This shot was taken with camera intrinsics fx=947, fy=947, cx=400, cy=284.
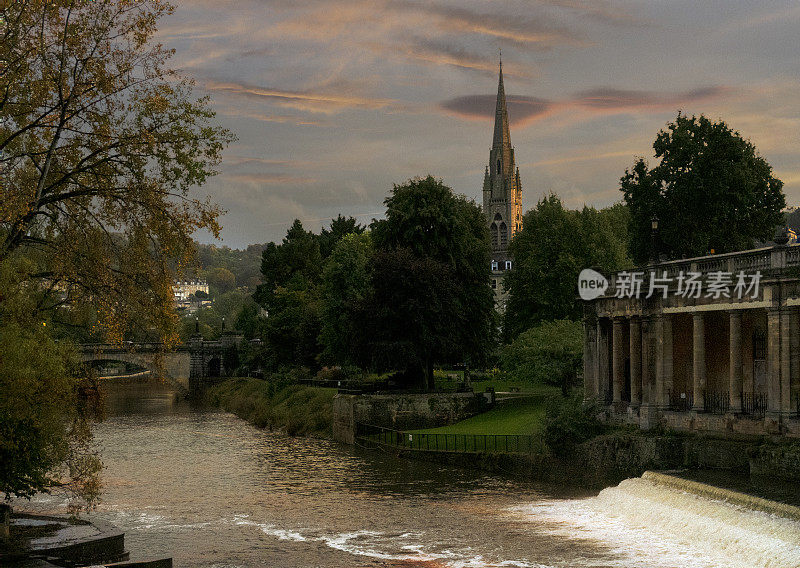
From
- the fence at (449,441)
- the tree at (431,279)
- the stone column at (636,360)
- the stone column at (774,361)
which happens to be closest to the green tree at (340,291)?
the tree at (431,279)

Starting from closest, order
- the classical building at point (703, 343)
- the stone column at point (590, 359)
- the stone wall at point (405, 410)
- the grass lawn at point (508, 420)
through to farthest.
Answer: the classical building at point (703, 343)
the stone column at point (590, 359)
the grass lawn at point (508, 420)
the stone wall at point (405, 410)

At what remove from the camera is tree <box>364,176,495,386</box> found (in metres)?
65.8

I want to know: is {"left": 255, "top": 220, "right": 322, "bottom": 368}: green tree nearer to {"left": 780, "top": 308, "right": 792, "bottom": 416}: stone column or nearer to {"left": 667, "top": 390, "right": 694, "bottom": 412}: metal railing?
{"left": 667, "top": 390, "right": 694, "bottom": 412}: metal railing

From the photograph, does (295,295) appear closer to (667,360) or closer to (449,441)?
(449,441)

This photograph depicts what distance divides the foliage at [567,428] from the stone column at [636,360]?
85.3 inches

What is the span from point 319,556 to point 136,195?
14.2m

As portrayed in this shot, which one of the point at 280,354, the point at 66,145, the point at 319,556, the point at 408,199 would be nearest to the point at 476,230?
the point at 408,199

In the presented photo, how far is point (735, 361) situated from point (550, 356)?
83.9 ft

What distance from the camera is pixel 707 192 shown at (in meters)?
70.1

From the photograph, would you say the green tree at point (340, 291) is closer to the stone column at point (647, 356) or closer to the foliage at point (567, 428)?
the foliage at point (567, 428)

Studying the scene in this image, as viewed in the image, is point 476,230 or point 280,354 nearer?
point 476,230

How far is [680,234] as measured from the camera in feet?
237

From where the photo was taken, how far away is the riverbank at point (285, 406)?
7262cm

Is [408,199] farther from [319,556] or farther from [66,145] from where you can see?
[66,145]
